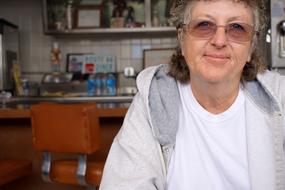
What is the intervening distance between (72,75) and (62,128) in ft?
6.54

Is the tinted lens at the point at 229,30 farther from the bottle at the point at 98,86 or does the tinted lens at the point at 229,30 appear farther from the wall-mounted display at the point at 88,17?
the wall-mounted display at the point at 88,17

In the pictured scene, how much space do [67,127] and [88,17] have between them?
2118 mm

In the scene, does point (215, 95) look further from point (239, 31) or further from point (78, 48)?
point (78, 48)

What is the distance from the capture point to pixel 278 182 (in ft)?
3.26

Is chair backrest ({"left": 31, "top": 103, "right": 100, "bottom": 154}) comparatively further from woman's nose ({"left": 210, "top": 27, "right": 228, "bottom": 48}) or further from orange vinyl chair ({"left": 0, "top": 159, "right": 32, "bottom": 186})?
woman's nose ({"left": 210, "top": 27, "right": 228, "bottom": 48})

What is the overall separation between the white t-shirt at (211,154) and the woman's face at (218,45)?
0.12 m

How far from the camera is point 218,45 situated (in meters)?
0.96

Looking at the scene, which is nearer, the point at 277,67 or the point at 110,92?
the point at 277,67

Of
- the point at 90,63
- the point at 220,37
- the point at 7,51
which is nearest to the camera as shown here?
the point at 220,37

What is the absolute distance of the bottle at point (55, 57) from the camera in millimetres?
3841

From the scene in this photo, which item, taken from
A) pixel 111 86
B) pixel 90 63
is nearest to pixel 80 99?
pixel 111 86

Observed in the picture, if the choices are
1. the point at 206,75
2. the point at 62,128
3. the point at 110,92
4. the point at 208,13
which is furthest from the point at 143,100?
the point at 110,92

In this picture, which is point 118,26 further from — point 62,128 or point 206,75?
point 206,75

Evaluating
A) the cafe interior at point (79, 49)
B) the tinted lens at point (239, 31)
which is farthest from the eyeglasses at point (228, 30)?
the cafe interior at point (79, 49)
